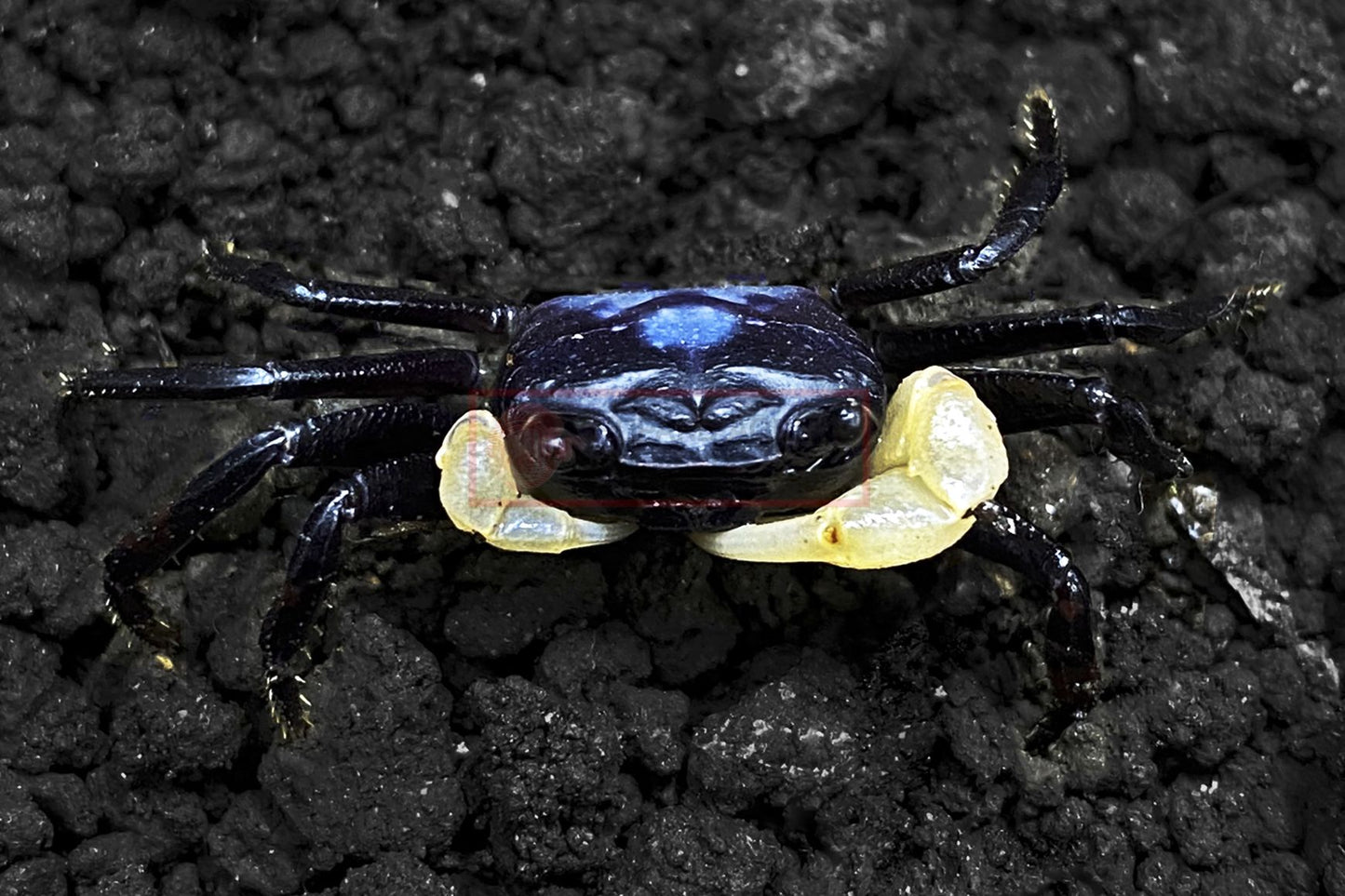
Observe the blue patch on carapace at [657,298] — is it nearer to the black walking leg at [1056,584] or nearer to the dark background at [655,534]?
the dark background at [655,534]

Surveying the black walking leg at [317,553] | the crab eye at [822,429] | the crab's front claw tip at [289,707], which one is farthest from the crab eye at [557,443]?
the crab's front claw tip at [289,707]

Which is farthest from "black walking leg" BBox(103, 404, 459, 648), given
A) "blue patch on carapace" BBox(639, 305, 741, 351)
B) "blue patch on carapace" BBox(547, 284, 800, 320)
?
"blue patch on carapace" BBox(639, 305, 741, 351)

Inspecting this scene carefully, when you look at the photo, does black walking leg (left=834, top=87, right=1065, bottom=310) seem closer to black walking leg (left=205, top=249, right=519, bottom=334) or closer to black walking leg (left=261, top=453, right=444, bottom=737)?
black walking leg (left=205, top=249, right=519, bottom=334)

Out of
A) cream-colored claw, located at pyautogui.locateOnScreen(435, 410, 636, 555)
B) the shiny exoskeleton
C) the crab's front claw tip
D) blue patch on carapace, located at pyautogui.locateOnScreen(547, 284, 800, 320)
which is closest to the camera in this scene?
the shiny exoskeleton

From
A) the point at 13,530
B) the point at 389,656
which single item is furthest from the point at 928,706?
the point at 13,530

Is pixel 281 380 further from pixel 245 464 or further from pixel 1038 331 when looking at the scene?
pixel 1038 331

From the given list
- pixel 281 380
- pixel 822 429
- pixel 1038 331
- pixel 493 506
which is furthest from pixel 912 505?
pixel 281 380
